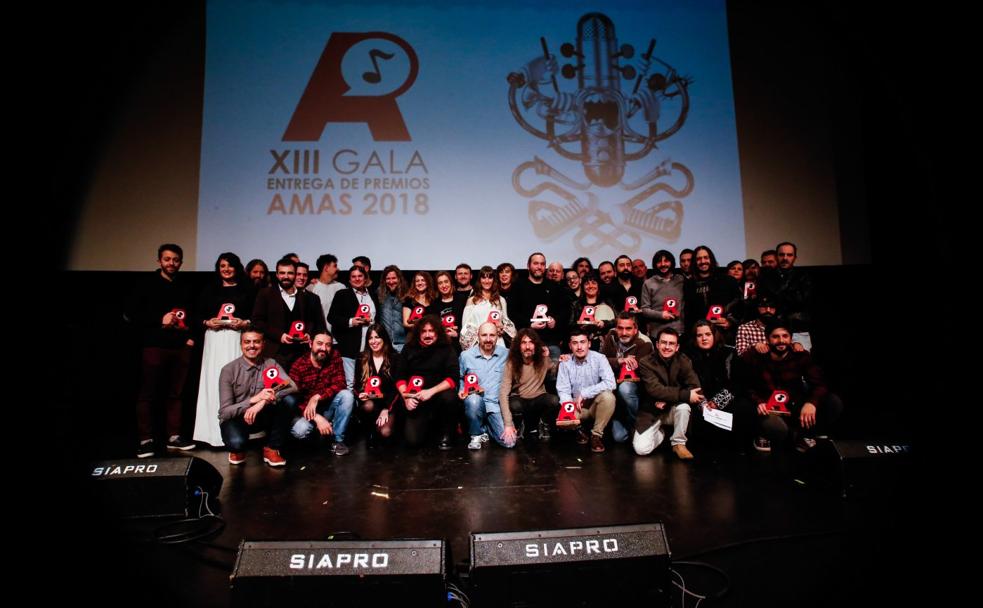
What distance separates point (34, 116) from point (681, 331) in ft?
14.1

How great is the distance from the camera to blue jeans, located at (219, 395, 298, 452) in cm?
307

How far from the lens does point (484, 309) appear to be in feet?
12.7

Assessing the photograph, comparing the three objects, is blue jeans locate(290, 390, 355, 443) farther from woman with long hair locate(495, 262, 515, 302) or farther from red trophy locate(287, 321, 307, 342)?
woman with long hair locate(495, 262, 515, 302)

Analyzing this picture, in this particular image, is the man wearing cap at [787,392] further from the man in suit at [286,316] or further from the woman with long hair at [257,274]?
the woman with long hair at [257,274]

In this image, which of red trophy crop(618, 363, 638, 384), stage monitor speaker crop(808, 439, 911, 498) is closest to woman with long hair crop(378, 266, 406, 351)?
red trophy crop(618, 363, 638, 384)

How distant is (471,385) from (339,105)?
3.39 meters

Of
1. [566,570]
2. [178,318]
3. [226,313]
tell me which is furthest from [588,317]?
[178,318]

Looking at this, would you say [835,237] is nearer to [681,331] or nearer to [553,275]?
[681,331]

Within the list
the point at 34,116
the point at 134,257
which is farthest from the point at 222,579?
the point at 134,257

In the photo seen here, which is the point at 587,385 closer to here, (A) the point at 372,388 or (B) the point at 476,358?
(B) the point at 476,358

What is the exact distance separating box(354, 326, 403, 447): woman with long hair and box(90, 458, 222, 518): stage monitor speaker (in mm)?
1486

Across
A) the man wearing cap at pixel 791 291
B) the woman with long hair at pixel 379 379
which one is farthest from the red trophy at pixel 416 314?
the man wearing cap at pixel 791 291

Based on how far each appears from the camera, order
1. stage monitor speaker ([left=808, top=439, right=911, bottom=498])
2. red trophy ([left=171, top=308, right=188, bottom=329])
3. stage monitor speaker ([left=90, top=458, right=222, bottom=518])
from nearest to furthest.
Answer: stage monitor speaker ([left=90, top=458, right=222, bottom=518]) < stage monitor speaker ([left=808, top=439, right=911, bottom=498]) < red trophy ([left=171, top=308, right=188, bottom=329])

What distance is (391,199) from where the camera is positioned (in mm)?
4598
